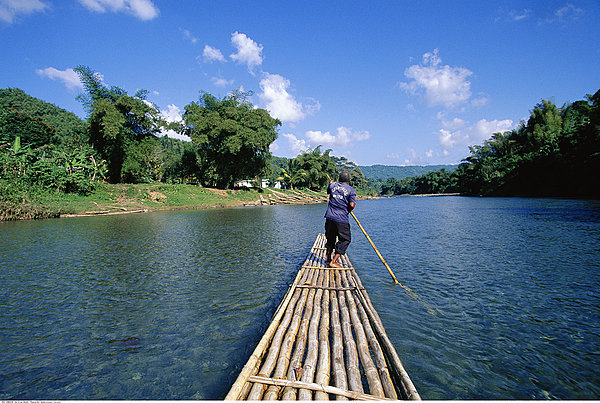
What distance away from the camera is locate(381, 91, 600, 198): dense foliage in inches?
1638

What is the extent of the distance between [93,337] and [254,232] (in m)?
11.9

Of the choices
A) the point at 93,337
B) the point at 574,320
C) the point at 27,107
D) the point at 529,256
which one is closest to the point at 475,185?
the point at 529,256

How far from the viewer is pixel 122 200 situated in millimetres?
33000

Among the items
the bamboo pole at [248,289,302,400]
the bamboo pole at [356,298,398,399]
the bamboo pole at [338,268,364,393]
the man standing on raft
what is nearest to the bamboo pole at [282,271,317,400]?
the bamboo pole at [248,289,302,400]

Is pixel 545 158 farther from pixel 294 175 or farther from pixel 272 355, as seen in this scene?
pixel 272 355

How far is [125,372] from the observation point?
12.6ft

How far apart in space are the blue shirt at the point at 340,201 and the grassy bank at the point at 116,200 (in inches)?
1108

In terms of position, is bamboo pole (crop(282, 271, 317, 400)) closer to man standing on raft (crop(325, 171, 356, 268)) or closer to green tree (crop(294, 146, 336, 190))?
man standing on raft (crop(325, 171, 356, 268))

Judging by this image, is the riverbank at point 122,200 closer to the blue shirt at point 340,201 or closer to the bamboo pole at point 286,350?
the blue shirt at point 340,201

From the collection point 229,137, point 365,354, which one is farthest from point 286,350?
point 229,137

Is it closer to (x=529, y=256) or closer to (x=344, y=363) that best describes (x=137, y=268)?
(x=344, y=363)

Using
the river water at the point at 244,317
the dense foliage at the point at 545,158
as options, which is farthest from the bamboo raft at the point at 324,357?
the dense foliage at the point at 545,158

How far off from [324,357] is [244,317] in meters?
2.51

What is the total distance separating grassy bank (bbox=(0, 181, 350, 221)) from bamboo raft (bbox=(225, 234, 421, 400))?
94.9 ft
